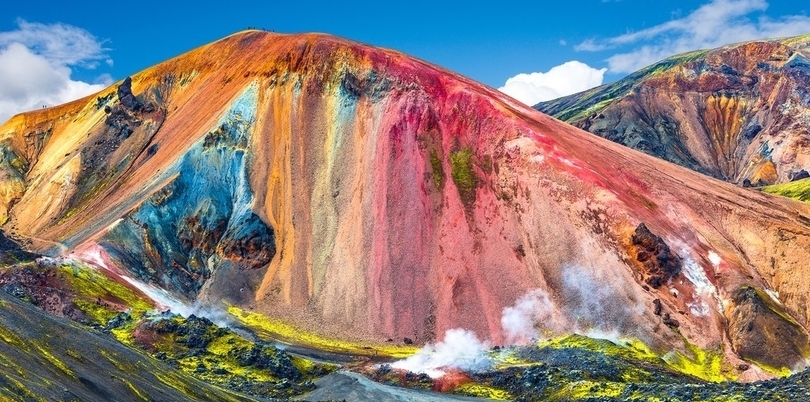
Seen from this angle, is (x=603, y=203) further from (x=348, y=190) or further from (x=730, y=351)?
(x=348, y=190)

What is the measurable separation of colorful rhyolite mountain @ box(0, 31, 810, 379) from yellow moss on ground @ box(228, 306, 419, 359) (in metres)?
1.25

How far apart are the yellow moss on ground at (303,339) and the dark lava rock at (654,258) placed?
22.9 m

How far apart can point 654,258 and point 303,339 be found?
1332 inches

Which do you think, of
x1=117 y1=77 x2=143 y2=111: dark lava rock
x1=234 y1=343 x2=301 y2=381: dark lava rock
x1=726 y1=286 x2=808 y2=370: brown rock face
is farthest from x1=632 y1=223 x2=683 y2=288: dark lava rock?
x1=117 y1=77 x2=143 y2=111: dark lava rock

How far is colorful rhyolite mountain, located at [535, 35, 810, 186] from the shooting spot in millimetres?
160750

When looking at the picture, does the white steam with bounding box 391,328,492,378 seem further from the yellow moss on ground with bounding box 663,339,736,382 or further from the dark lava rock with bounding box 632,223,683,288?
the dark lava rock with bounding box 632,223,683,288

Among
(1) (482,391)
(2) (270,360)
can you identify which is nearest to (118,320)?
(2) (270,360)

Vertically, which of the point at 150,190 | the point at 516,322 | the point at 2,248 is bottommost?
the point at 516,322

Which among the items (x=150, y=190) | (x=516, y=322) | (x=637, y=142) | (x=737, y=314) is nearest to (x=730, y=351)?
(x=737, y=314)

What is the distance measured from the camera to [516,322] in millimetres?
65375

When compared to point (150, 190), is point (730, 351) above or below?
below

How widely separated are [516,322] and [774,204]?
1504 inches

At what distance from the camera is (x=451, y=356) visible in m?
60.8

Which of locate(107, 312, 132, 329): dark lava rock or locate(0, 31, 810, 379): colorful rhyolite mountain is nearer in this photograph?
locate(107, 312, 132, 329): dark lava rock
